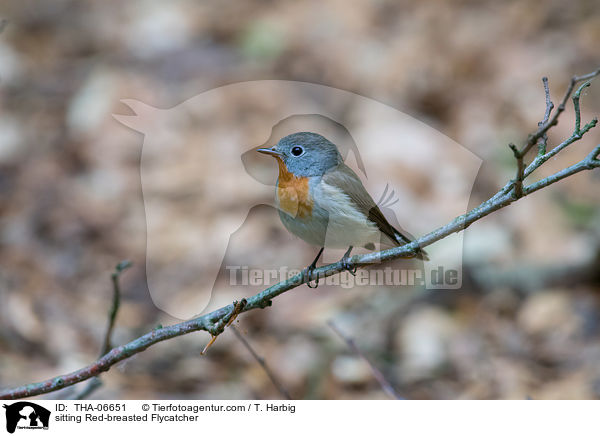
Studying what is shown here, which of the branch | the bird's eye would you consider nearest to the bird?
the bird's eye

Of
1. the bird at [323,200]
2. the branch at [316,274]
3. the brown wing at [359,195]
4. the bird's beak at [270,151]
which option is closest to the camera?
the branch at [316,274]

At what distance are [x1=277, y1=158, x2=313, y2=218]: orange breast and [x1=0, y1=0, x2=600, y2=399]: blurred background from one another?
97 cm

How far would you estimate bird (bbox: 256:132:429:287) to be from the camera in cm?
266

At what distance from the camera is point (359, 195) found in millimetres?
2791

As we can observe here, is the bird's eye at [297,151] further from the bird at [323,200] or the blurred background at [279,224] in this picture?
the blurred background at [279,224]

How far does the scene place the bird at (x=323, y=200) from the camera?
2.66m

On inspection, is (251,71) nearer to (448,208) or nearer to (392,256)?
(448,208)
